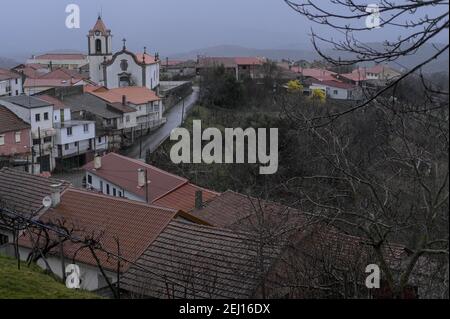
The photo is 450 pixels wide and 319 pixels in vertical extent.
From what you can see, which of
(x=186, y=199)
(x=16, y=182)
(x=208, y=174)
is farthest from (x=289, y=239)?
(x=208, y=174)

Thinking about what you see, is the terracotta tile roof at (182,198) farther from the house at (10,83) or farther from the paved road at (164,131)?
the house at (10,83)

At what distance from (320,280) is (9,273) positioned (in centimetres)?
211

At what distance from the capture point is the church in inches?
1188

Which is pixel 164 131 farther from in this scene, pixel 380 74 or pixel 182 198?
pixel 380 74

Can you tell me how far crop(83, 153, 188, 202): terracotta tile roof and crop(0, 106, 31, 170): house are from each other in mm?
3306

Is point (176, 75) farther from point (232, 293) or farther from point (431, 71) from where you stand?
point (431, 71)

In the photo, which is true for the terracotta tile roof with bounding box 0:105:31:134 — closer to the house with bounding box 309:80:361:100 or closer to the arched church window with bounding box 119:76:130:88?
the arched church window with bounding box 119:76:130:88

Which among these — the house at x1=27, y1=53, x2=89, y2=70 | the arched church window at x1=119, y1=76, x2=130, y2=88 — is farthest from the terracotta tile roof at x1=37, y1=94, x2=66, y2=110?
the house at x1=27, y1=53, x2=89, y2=70

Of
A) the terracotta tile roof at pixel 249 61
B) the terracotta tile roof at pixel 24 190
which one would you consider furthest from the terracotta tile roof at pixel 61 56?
the terracotta tile roof at pixel 24 190

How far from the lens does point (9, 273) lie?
4.02 metres
